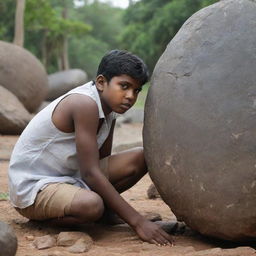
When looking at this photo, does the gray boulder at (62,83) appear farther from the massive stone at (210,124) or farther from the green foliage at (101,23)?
the green foliage at (101,23)

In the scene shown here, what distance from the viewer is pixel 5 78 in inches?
452

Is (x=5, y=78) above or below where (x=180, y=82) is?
below

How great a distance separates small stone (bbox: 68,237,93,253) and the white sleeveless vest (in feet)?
1.22

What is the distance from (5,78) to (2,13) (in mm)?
13204

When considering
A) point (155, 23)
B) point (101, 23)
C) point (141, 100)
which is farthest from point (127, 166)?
point (101, 23)

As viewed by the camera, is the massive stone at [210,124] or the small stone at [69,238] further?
the small stone at [69,238]

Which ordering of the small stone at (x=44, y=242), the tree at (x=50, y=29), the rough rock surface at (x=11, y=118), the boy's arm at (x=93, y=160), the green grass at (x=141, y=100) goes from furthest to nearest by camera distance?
the tree at (x=50, y=29)
the green grass at (x=141, y=100)
the rough rock surface at (x=11, y=118)
the boy's arm at (x=93, y=160)
the small stone at (x=44, y=242)

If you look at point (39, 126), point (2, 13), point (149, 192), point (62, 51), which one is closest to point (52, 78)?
point (2, 13)

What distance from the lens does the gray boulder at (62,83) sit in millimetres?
18359

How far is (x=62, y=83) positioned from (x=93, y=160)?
15552 millimetres

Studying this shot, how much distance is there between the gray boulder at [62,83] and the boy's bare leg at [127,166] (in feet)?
47.9

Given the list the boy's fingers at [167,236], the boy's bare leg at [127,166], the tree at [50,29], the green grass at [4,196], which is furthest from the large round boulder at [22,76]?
the tree at [50,29]

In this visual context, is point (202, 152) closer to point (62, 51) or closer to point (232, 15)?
point (232, 15)

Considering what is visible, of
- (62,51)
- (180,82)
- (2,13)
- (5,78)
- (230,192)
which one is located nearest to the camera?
(230,192)
